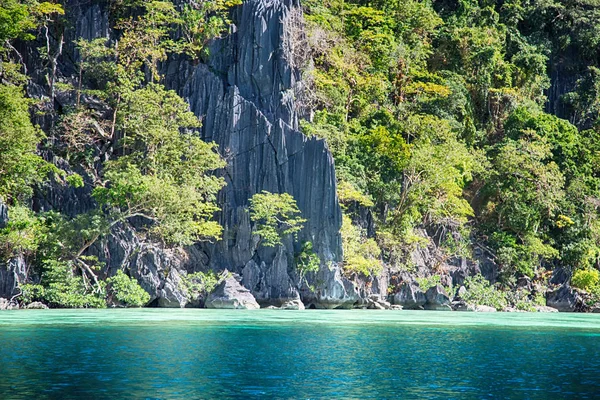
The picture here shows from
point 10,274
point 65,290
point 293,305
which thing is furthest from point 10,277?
point 293,305

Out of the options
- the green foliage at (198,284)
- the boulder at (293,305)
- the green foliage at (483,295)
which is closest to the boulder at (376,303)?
the boulder at (293,305)

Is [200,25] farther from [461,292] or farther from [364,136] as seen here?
[461,292]

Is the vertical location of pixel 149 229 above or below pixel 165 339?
above

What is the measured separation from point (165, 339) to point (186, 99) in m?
20.4

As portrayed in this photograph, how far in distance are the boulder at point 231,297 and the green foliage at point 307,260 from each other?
8.70 feet

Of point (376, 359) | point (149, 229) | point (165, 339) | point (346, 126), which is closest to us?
point (376, 359)

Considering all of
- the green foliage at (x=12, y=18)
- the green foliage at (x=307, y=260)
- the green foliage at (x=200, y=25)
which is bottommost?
the green foliage at (x=307, y=260)

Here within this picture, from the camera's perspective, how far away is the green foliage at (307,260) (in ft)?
102

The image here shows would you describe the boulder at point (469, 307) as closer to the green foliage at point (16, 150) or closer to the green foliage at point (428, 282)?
the green foliage at point (428, 282)

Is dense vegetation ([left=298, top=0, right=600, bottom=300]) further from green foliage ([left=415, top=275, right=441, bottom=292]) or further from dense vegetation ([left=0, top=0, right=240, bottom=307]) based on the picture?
dense vegetation ([left=0, top=0, right=240, bottom=307])

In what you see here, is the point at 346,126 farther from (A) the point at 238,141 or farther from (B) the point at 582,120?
(B) the point at 582,120

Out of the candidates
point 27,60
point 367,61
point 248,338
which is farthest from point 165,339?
point 367,61

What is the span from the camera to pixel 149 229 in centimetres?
3036

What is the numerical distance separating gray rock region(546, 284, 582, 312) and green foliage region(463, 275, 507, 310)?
304 centimetres
